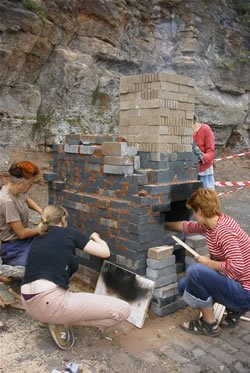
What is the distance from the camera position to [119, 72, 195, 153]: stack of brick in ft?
12.3

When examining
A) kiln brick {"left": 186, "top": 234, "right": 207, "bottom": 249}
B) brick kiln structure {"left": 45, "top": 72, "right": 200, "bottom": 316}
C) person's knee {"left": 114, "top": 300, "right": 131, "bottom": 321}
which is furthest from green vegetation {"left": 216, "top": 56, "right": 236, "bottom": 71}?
person's knee {"left": 114, "top": 300, "right": 131, "bottom": 321}

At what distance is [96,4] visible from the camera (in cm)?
938

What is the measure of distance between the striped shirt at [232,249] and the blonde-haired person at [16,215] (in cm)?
191

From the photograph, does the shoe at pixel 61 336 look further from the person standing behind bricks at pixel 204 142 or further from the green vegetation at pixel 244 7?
the green vegetation at pixel 244 7

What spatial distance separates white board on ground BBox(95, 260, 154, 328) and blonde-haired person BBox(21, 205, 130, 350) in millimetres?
437

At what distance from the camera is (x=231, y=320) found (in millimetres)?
3553

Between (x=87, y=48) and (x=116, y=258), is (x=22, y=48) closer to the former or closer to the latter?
(x=87, y=48)

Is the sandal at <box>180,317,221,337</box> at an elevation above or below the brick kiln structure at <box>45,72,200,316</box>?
below

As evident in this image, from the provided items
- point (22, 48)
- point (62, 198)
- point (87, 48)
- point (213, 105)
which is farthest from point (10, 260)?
point (213, 105)

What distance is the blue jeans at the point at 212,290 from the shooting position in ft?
10.3

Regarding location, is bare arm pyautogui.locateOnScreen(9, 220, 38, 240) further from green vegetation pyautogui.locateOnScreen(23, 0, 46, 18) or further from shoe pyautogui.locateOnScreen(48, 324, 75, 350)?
green vegetation pyautogui.locateOnScreen(23, 0, 46, 18)

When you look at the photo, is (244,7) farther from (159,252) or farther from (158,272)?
(158,272)

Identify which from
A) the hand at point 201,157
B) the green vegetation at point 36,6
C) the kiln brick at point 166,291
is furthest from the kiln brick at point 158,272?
the green vegetation at point 36,6

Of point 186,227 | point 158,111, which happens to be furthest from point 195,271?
point 158,111
